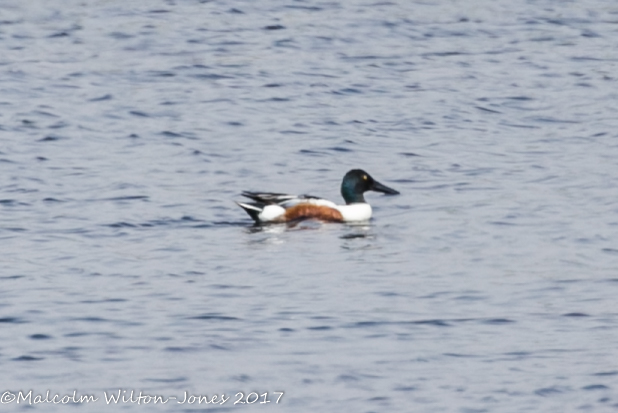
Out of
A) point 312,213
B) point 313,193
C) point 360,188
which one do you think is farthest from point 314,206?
point 313,193

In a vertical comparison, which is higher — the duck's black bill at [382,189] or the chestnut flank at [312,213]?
the duck's black bill at [382,189]

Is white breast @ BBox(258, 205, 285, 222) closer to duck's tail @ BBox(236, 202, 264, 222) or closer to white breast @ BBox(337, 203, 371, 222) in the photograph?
duck's tail @ BBox(236, 202, 264, 222)

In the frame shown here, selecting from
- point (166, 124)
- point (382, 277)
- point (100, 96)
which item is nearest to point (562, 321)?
point (382, 277)

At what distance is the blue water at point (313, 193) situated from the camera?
9.74m

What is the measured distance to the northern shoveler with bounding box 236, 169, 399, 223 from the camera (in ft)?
50.4

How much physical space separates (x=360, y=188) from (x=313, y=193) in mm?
994

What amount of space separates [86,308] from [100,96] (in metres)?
10.6

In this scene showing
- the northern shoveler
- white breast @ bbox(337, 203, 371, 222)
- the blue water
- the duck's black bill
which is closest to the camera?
the blue water

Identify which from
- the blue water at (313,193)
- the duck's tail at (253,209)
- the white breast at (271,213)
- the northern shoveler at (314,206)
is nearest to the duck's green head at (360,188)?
the northern shoveler at (314,206)

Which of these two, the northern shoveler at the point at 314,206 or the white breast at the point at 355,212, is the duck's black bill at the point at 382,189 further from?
the white breast at the point at 355,212

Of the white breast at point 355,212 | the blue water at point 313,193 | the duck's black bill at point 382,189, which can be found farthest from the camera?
the duck's black bill at point 382,189

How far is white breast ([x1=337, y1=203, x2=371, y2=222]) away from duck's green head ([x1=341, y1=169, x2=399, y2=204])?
26 centimetres

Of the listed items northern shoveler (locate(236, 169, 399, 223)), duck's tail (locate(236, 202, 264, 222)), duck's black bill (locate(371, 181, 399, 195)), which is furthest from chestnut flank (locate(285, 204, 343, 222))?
duck's black bill (locate(371, 181, 399, 195))

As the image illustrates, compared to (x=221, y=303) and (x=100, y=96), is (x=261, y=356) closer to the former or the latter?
(x=221, y=303)
